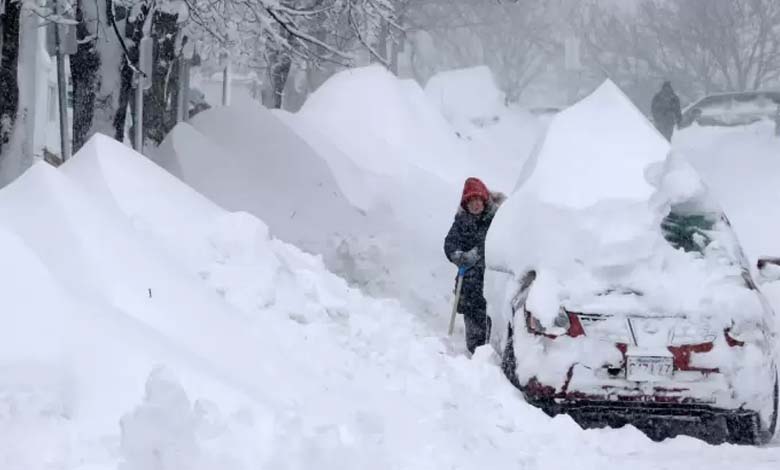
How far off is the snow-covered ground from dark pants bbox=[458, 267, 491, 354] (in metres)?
0.32

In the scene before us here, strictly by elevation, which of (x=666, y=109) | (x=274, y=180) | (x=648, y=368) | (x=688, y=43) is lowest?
(x=688, y=43)

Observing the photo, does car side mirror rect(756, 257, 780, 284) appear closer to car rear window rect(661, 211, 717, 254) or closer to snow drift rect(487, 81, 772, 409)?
snow drift rect(487, 81, 772, 409)

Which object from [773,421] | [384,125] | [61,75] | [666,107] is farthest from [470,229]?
[666,107]

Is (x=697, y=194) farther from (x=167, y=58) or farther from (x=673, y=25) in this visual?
(x=673, y=25)

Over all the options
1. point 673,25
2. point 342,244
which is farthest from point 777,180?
point 673,25

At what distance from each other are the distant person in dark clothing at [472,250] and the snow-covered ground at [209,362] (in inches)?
16.0

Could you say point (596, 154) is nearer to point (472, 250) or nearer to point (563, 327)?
point (563, 327)

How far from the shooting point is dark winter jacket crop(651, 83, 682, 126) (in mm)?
25078

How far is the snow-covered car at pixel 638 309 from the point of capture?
6621 mm

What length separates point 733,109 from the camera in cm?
2892

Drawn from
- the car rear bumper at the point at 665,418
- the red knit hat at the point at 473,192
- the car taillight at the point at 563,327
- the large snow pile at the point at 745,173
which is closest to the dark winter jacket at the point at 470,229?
the red knit hat at the point at 473,192

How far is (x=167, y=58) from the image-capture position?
1475 centimetres

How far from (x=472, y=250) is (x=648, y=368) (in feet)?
11.3

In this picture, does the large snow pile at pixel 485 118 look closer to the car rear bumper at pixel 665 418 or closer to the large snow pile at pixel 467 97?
the large snow pile at pixel 467 97
